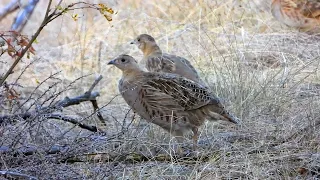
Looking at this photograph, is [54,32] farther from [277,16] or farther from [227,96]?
[227,96]

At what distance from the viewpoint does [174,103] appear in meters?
5.39

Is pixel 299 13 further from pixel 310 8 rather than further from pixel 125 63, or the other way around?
pixel 125 63

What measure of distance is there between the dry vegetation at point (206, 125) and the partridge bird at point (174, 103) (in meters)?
0.15

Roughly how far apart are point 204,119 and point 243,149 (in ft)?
2.23

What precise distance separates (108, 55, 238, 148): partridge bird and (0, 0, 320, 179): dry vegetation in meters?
0.15

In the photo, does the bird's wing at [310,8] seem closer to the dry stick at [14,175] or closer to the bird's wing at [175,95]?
the bird's wing at [175,95]

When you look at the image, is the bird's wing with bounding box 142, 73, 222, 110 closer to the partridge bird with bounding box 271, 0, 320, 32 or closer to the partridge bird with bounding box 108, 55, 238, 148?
the partridge bird with bounding box 108, 55, 238, 148

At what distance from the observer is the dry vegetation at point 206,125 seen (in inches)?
174

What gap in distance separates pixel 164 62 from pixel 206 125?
41.6 inches

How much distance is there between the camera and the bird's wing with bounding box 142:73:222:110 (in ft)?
17.7

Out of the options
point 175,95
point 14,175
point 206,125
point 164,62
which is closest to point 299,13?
point 164,62

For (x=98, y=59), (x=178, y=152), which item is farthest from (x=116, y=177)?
(x=98, y=59)

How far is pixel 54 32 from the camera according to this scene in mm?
10867

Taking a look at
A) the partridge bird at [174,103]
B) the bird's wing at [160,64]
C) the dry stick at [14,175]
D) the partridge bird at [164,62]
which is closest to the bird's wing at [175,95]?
the partridge bird at [174,103]
